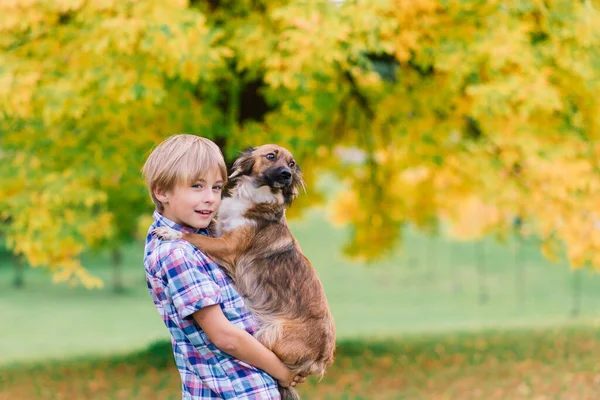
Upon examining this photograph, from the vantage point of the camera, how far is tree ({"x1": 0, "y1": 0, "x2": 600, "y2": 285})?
303 inches

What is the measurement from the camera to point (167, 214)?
8.40 feet

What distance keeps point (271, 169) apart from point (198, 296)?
148 cm

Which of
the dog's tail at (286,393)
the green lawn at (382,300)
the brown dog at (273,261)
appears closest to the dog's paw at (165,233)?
the brown dog at (273,261)

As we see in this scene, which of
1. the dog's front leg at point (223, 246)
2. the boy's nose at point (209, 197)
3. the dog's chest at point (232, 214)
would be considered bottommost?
the dog's front leg at point (223, 246)

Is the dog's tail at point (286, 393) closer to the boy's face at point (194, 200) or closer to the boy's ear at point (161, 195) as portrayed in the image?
the boy's face at point (194, 200)

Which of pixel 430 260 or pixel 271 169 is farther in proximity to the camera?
pixel 430 260

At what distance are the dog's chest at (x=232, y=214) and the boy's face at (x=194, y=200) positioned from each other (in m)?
1.01

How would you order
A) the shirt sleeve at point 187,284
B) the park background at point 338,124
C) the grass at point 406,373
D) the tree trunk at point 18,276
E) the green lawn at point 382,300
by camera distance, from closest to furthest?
the shirt sleeve at point 187,284
the park background at point 338,124
the grass at point 406,373
the green lawn at point 382,300
the tree trunk at point 18,276

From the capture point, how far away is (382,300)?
2812cm

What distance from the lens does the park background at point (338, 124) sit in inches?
308

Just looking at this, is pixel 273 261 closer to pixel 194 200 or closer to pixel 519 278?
pixel 194 200

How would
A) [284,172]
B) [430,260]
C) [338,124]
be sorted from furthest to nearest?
[430,260] < [338,124] < [284,172]

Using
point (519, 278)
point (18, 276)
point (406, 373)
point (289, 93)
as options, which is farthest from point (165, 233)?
point (18, 276)

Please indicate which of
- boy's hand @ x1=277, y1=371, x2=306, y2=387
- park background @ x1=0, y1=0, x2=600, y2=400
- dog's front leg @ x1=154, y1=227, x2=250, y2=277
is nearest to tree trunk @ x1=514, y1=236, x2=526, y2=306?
park background @ x1=0, y1=0, x2=600, y2=400
